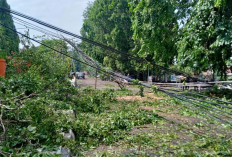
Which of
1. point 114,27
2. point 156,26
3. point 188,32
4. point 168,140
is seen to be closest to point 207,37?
point 188,32

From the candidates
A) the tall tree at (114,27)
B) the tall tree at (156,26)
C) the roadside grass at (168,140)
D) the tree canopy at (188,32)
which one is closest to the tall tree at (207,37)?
the tree canopy at (188,32)

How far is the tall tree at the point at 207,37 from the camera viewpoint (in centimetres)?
728

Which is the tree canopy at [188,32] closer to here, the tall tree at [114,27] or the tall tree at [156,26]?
the tall tree at [156,26]

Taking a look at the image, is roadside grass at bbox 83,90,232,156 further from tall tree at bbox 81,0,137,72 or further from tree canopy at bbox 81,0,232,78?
tall tree at bbox 81,0,137,72

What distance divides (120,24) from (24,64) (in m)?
18.0

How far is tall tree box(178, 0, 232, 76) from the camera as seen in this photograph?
7280 mm

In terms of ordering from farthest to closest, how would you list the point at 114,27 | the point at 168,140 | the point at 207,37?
the point at 114,27
the point at 207,37
the point at 168,140

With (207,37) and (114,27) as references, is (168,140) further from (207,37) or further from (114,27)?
(114,27)

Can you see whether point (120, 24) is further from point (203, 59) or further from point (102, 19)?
point (203, 59)

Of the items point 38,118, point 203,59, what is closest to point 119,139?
point 38,118

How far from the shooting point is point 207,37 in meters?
8.25

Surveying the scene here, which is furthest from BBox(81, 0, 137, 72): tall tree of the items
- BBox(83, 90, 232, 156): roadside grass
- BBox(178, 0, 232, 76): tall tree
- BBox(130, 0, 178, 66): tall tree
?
BBox(83, 90, 232, 156): roadside grass

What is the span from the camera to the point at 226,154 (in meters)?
3.33

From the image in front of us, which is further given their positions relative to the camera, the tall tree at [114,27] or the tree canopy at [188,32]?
the tall tree at [114,27]
